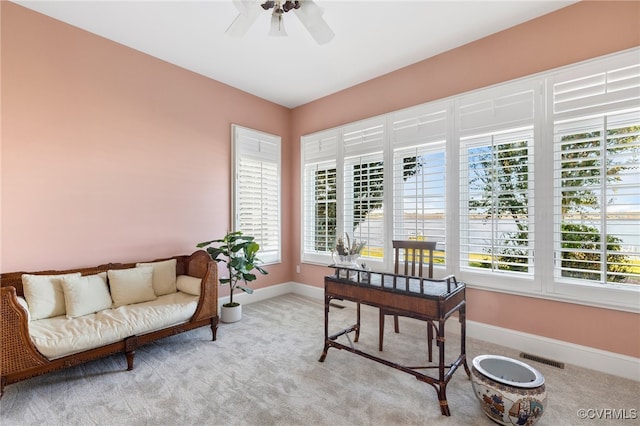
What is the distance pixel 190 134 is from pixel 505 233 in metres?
3.83

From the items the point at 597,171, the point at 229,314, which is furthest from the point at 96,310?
the point at 597,171

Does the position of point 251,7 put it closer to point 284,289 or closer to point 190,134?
point 190,134

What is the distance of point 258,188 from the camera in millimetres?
4344

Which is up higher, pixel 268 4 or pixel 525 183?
pixel 268 4

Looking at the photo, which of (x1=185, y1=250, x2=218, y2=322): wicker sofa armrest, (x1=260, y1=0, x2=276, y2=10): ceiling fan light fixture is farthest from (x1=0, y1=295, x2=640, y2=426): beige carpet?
(x1=260, y1=0, x2=276, y2=10): ceiling fan light fixture

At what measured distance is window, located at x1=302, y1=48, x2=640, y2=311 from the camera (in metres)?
2.30

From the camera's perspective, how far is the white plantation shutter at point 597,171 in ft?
7.41

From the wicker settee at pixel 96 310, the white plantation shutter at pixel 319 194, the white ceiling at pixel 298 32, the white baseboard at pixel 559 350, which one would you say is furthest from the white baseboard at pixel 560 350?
the white ceiling at pixel 298 32

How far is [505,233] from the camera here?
280 centimetres

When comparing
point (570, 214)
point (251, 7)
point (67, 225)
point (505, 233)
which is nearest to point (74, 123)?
point (67, 225)

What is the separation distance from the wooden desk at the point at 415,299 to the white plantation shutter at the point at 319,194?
72.4 inches

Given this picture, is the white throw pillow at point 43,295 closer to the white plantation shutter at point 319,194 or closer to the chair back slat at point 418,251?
the white plantation shutter at point 319,194

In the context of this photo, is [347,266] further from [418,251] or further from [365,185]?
[365,185]

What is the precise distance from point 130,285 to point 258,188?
6.95 feet
